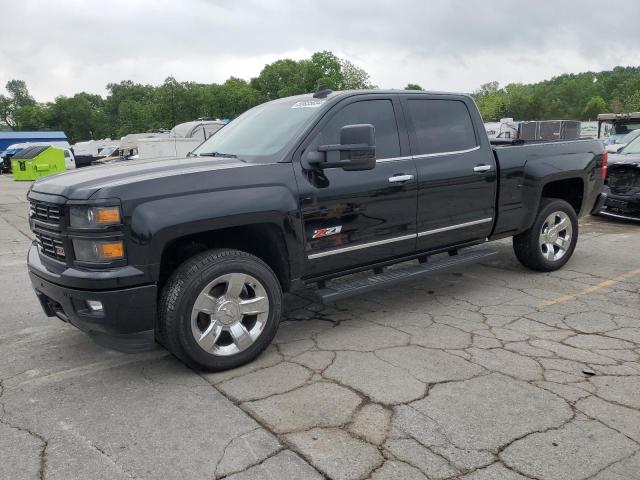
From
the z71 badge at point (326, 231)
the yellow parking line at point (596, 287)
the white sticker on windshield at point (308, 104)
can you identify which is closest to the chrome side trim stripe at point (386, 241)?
the z71 badge at point (326, 231)

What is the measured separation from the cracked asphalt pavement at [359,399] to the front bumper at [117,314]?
340mm

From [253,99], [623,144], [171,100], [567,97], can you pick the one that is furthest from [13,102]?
[623,144]

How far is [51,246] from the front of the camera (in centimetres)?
363

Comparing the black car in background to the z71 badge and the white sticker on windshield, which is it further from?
the z71 badge

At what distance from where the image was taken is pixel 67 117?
10125 centimetres

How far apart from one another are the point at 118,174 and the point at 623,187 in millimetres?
8562

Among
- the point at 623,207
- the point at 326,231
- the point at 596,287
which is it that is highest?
the point at 326,231

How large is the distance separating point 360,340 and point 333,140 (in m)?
1.56

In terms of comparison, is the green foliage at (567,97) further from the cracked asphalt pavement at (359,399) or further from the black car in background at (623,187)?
the cracked asphalt pavement at (359,399)

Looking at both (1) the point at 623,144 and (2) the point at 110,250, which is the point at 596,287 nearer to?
(2) the point at 110,250

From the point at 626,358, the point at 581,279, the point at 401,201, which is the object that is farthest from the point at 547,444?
the point at 581,279

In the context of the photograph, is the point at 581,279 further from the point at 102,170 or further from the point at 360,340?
the point at 102,170

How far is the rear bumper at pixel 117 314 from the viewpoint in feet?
10.8

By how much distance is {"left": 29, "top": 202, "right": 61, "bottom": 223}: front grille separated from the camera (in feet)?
11.3
